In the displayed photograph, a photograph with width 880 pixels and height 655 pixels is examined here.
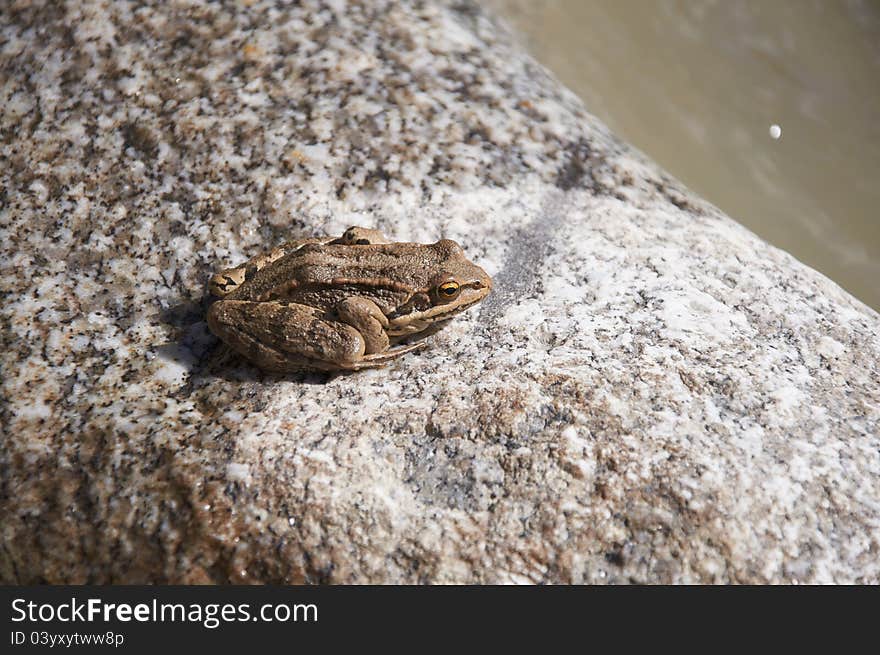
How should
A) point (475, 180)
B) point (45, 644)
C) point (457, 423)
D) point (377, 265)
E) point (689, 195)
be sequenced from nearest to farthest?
point (45, 644), point (457, 423), point (377, 265), point (475, 180), point (689, 195)

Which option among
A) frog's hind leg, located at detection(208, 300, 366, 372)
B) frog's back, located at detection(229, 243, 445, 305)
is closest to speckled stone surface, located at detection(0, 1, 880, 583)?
frog's hind leg, located at detection(208, 300, 366, 372)

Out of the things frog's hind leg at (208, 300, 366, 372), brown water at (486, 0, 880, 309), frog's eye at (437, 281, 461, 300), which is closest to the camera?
frog's hind leg at (208, 300, 366, 372)

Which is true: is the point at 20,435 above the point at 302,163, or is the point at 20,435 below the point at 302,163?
below

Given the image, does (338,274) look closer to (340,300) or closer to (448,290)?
(340,300)

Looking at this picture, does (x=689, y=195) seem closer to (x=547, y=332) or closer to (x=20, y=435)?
(x=547, y=332)

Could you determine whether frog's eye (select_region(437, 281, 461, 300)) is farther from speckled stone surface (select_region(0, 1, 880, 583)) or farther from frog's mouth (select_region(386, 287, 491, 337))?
speckled stone surface (select_region(0, 1, 880, 583))

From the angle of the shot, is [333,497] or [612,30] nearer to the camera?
[333,497]

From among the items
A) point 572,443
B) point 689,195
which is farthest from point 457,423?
point 689,195
